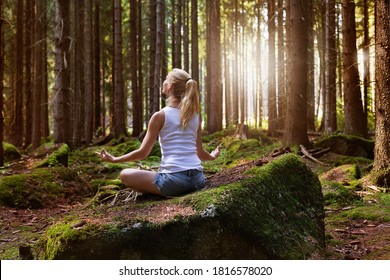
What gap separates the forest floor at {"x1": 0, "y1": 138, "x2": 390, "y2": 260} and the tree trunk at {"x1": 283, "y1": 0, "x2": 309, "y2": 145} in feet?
15.1

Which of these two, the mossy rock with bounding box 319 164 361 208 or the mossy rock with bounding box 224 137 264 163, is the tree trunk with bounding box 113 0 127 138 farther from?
the mossy rock with bounding box 319 164 361 208

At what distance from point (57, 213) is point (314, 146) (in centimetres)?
765

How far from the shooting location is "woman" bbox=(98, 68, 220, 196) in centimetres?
459

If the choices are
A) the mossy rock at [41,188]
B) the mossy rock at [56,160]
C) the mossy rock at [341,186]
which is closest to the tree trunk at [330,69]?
the mossy rock at [341,186]

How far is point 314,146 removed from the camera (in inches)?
488

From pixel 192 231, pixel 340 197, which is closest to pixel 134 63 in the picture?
pixel 340 197

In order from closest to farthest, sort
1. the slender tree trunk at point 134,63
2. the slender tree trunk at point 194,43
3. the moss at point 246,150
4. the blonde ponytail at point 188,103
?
the blonde ponytail at point 188,103, the moss at point 246,150, the slender tree trunk at point 134,63, the slender tree trunk at point 194,43

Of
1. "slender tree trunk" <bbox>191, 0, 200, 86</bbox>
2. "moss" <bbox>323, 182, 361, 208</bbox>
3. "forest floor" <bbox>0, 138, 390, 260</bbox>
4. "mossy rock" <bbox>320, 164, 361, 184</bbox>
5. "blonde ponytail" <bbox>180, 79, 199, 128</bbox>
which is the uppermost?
"slender tree trunk" <bbox>191, 0, 200, 86</bbox>

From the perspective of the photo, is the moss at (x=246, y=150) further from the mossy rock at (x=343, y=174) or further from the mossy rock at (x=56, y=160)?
the mossy rock at (x=56, y=160)

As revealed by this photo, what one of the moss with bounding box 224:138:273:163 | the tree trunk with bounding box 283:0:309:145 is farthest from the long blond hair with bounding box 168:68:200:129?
the tree trunk with bounding box 283:0:309:145

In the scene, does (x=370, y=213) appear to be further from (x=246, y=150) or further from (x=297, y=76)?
(x=246, y=150)

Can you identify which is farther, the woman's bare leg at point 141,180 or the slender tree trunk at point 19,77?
the slender tree trunk at point 19,77

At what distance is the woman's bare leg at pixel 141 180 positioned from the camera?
4645 mm

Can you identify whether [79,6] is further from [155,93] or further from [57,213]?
[57,213]
